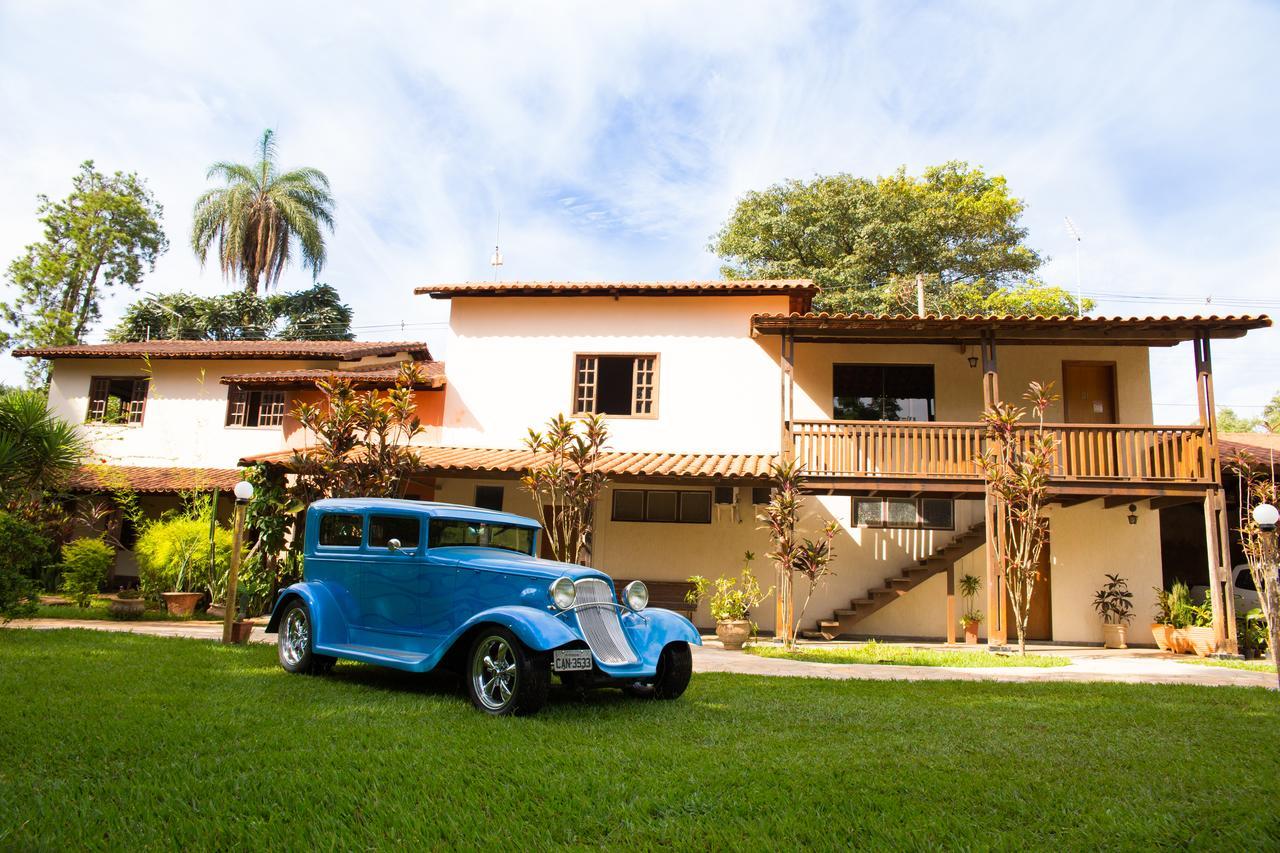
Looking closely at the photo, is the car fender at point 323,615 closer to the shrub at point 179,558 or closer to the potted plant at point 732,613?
the potted plant at point 732,613

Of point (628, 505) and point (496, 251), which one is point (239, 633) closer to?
point (628, 505)

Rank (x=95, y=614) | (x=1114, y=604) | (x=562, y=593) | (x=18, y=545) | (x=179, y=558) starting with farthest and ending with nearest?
(x=179, y=558) < (x=1114, y=604) < (x=95, y=614) < (x=18, y=545) < (x=562, y=593)

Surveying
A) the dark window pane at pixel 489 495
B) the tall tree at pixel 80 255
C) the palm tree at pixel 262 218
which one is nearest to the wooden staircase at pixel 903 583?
the dark window pane at pixel 489 495

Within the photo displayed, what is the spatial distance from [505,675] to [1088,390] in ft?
44.9

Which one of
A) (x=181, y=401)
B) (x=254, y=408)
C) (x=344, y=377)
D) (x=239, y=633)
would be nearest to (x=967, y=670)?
(x=239, y=633)

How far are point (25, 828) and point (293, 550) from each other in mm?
11823

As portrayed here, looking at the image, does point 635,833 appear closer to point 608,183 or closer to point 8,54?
point 8,54

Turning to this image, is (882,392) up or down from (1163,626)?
up

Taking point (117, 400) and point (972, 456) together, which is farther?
point (117, 400)

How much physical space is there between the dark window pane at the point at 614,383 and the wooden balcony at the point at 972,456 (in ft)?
12.2

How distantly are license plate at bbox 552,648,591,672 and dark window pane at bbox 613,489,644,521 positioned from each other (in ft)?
31.3

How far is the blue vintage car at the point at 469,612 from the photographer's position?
5988 mm

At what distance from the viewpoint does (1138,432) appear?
524 inches

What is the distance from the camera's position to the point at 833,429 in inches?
601
